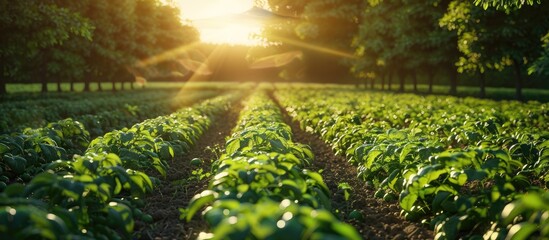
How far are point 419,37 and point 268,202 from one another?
2820 centimetres

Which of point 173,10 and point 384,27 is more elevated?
point 173,10

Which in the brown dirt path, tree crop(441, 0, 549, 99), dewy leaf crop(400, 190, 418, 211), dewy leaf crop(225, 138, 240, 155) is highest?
tree crop(441, 0, 549, 99)

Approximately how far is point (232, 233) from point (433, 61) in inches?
1110

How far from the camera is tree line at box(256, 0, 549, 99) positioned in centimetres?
1934

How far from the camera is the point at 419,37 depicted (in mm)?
28906

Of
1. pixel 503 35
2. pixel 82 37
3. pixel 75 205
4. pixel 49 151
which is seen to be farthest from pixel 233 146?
pixel 82 37

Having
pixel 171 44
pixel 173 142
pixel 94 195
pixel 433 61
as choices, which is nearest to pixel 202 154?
pixel 173 142

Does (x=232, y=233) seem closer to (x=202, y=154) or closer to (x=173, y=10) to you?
(x=202, y=154)

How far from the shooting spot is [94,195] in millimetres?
3773

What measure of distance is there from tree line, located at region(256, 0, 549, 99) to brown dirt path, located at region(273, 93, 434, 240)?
16.2 feet

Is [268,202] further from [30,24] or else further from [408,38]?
[408,38]

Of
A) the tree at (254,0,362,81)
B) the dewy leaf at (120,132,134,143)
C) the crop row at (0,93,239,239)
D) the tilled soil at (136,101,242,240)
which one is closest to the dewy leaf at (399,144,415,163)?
the tilled soil at (136,101,242,240)

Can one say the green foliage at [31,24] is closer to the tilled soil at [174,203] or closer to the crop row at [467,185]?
the tilled soil at [174,203]

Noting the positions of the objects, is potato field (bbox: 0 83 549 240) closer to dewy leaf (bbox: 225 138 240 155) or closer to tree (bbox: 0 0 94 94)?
dewy leaf (bbox: 225 138 240 155)
